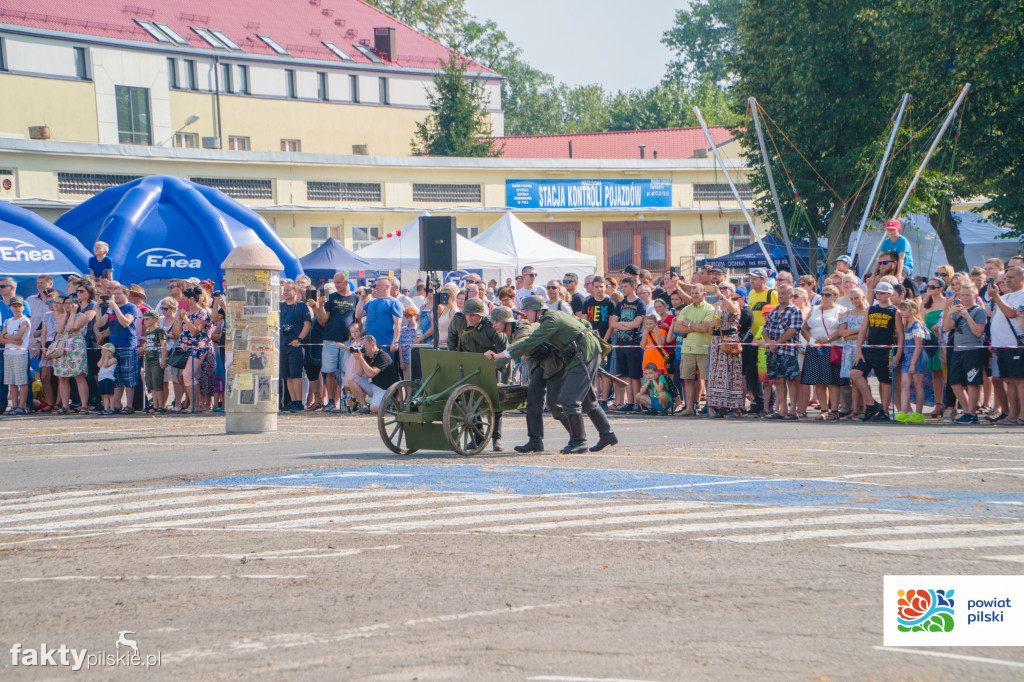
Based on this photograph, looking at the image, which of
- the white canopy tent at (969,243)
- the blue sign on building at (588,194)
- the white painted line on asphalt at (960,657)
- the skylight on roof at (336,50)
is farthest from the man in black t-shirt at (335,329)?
the skylight on roof at (336,50)

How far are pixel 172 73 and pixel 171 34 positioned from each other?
7.70 feet

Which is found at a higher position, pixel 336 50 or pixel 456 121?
pixel 336 50

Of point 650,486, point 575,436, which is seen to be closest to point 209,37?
point 575,436

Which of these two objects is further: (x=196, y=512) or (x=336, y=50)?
(x=336, y=50)

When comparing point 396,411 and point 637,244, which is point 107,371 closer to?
point 396,411

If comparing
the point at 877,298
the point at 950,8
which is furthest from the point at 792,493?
the point at 950,8

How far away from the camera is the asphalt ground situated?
5.46 m

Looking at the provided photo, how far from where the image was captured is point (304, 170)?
4053 cm

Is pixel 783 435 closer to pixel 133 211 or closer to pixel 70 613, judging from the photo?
pixel 70 613

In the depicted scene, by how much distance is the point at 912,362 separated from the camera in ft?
49.6

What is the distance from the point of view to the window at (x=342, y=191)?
133 feet

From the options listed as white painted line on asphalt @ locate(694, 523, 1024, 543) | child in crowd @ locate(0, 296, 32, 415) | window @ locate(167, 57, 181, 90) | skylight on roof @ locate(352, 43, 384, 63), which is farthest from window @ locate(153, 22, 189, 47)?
white painted line on asphalt @ locate(694, 523, 1024, 543)

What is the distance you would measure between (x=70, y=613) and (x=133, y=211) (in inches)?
791

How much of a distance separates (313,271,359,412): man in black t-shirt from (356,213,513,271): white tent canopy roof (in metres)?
9.19
